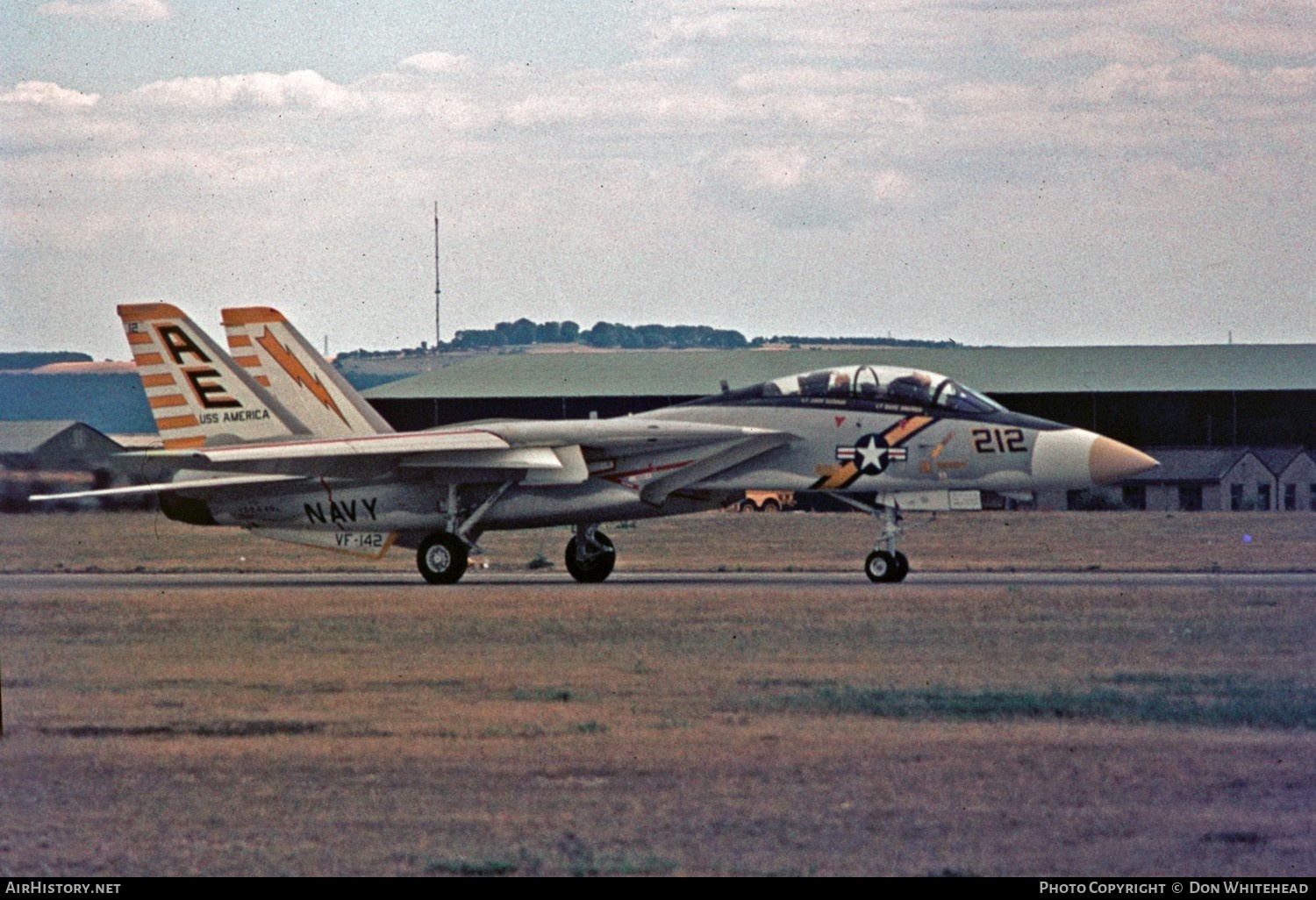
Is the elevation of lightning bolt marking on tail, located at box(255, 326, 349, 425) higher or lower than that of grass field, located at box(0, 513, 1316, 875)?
higher

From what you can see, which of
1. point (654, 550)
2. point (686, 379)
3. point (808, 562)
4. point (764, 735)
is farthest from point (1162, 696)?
point (686, 379)

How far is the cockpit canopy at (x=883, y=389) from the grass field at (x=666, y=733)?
10.3 feet

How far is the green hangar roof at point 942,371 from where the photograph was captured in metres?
62.8

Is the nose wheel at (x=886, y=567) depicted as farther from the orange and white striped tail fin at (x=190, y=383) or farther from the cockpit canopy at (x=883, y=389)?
the orange and white striped tail fin at (x=190, y=383)

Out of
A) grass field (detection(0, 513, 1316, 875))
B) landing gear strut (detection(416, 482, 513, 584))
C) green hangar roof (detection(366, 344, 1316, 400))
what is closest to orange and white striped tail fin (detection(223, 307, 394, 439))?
landing gear strut (detection(416, 482, 513, 584))

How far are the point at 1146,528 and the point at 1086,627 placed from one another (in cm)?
2593

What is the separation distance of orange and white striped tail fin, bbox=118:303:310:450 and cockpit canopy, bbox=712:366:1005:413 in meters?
7.51

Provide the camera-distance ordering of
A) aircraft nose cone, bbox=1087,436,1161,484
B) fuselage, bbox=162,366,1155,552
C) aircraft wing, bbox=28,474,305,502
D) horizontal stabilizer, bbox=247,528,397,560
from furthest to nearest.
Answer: horizontal stabilizer, bbox=247,528,397,560 → aircraft wing, bbox=28,474,305,502 → fuselage, bbox=162,366,1155,552 → aircraft nose cone, bbox=1087,436,1161,484

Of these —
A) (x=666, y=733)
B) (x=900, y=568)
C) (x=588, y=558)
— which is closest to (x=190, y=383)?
(x=588, y=558)

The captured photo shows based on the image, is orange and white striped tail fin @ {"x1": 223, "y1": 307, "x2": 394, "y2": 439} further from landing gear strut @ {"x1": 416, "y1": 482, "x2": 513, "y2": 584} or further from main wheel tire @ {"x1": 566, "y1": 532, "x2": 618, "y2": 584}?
main wheel tire @ {"x1": 566, "y1": 532, "x2": 618, "y2": 584}

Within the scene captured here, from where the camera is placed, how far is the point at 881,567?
24547 mm

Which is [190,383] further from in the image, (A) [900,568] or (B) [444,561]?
(A) [900,568]

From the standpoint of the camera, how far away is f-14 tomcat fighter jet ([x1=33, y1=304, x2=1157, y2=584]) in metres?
24.4

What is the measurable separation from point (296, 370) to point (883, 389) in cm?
966
